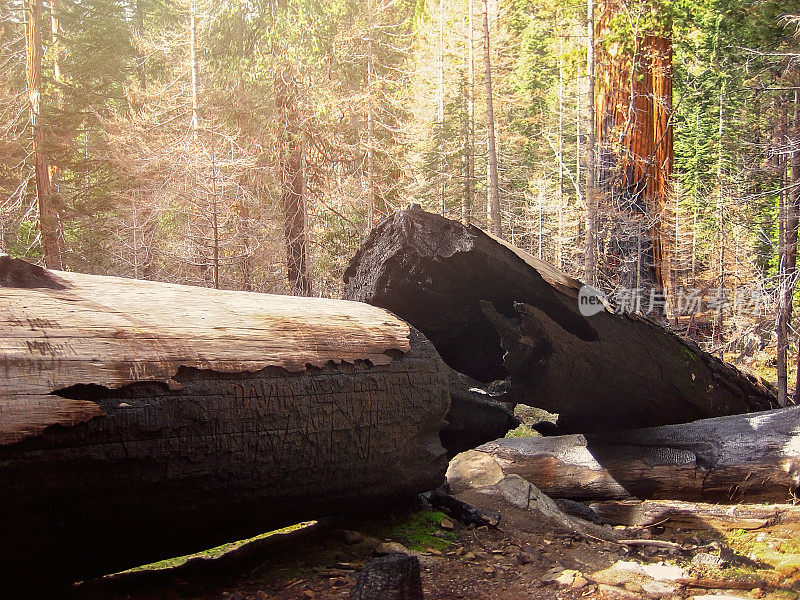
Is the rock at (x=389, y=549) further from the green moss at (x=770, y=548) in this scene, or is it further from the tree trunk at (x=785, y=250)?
the tree trunk at (x=785, y=250)

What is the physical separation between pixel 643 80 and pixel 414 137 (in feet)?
21.0

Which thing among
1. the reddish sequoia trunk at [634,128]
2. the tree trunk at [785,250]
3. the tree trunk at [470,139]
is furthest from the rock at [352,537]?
the tree trunk at [470,139]

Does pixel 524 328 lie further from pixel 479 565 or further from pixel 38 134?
pixel 38 134

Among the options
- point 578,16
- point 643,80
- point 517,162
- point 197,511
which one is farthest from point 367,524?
point 517,162

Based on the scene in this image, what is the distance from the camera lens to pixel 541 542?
400cm

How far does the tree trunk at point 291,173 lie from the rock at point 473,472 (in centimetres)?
1207

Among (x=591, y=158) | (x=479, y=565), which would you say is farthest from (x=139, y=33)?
(x=479, y=565)

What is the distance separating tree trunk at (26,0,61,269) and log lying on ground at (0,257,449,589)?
1319 centimetres

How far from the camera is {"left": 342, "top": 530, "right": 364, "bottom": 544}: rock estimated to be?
11.7 ft

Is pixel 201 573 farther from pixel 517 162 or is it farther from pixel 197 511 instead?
pixel 517 162

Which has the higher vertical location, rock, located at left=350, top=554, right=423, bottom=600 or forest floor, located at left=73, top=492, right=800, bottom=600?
rock, located at left=350, top=554, right=423, bottom=600

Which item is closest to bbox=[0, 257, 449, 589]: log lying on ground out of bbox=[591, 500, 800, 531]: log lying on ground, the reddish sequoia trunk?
bbox=[591, 500, 800, 531]: log lying on ground

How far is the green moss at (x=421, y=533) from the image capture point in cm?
366

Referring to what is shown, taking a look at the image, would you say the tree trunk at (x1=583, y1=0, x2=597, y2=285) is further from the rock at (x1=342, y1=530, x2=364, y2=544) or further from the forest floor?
the rock at (x1=342, y1=530, x2=364, y2=544)
